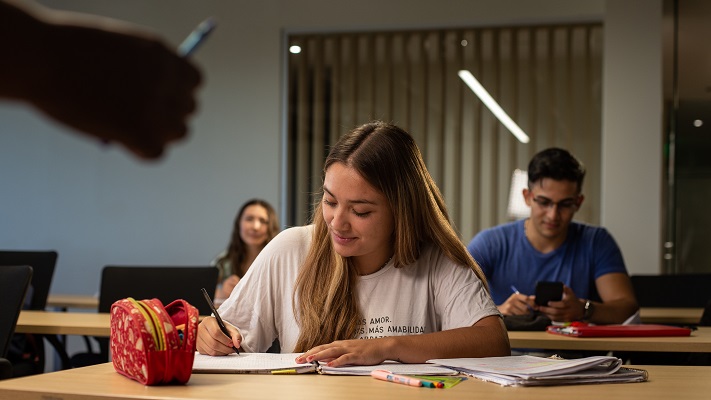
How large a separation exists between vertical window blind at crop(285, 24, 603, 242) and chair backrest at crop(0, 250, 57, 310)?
1.92m

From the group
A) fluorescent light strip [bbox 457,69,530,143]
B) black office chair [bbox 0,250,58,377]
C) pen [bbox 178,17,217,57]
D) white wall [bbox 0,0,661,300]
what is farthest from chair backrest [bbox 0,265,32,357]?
fluorescent light strip [bbox 457,69,530,143]

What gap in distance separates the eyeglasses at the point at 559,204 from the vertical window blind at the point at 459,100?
2313 millimetres

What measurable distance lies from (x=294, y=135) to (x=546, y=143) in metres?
1.79

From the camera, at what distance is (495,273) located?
3658 mm

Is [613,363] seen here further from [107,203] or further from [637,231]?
[107,203]

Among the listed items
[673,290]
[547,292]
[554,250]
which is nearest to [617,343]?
[547,292]

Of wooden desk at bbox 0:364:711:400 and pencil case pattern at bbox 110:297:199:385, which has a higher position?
pencil case pattern at bbox 110:297:199:385

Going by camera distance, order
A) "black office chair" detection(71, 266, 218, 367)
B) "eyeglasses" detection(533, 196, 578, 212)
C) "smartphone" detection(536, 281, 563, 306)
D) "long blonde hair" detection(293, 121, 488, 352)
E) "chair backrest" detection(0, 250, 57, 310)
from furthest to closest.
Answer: "chair backrest" detection(0, 250, 57, 310)
"black office chair" detection(71, 266, 218, 367)
"eyeglasses" detection(533, 196, 578, 212)
"smartphone" detection(536, 281, 563, 306)
"long blonde hair" detection(293, 121, 488, 352)

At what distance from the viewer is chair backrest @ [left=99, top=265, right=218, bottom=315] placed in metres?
3.69

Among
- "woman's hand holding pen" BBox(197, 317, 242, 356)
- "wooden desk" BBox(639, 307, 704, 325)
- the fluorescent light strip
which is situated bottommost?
"wooden desk" BBox(639, 307, 704, 325)

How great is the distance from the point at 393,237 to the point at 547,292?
1082 millimetres

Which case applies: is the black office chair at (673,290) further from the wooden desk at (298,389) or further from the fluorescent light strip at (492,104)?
the wooden desk at (298,389)

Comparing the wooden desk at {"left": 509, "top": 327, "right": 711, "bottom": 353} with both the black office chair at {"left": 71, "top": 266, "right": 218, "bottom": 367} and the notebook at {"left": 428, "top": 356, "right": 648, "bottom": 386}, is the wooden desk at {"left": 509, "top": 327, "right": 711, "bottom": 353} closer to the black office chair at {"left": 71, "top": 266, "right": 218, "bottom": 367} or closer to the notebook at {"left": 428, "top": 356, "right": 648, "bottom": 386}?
the notebook at {"left": 428, "top": 356, "right": 648, "bottom": 386}

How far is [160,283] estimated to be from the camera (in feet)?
12.2
